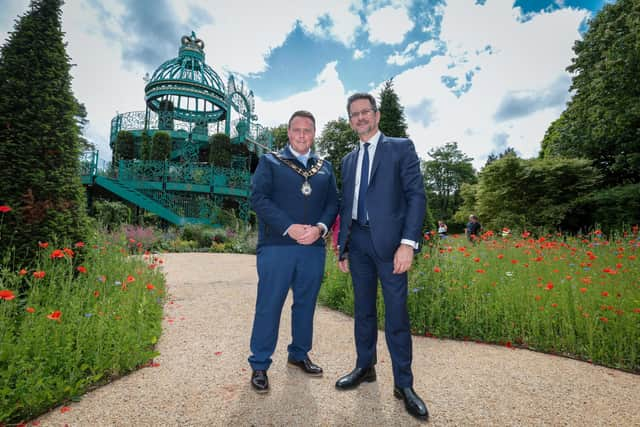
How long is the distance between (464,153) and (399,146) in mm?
46894

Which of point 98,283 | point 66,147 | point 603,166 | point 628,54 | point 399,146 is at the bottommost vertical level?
point 98,283

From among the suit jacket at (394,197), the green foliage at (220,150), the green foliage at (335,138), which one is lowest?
the suit jacket at (394,197)

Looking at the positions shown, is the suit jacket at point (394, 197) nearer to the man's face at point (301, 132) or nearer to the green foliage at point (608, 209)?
the man's face at point (301, 132)

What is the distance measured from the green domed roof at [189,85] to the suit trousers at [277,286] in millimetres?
18937

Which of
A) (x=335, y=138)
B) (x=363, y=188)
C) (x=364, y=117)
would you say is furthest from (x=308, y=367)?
(x=335, y=138)

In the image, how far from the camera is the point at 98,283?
3660mm

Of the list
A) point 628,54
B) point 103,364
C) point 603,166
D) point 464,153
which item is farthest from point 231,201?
point 464,153

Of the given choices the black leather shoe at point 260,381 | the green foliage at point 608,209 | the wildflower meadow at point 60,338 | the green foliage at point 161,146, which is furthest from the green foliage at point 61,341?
the green foliage at point 608,209

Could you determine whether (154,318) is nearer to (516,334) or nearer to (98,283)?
(98,283)

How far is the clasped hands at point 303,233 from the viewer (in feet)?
7.75

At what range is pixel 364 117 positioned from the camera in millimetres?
2393

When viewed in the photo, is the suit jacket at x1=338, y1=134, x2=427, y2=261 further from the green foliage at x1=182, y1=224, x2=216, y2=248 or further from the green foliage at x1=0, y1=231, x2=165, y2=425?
the green foliage at x1=182, y1=224, x2=216, y2=248

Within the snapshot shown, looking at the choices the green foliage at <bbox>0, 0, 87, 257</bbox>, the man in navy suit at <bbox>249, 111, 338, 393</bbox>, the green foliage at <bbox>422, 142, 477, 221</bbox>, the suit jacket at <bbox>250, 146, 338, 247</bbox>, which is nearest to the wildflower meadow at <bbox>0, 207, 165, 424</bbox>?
the green foliage at <bbox>0, 0, 87, 257</bbox>

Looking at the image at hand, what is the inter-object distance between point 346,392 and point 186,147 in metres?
18.4
